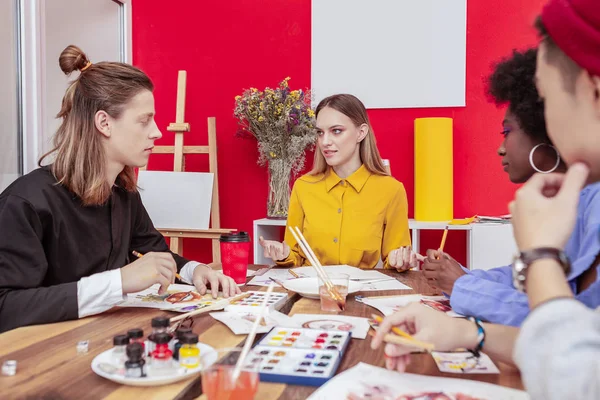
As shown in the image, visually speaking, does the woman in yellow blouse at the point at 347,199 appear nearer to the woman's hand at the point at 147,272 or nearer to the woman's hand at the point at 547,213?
the woman's hand at the point at 147,272

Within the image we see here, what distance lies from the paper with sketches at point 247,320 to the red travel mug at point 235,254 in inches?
15.3

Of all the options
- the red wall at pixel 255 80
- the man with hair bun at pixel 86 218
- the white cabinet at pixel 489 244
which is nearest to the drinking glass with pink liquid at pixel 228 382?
the man with hair bun at pixel 86 218

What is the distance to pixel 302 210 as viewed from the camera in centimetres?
254

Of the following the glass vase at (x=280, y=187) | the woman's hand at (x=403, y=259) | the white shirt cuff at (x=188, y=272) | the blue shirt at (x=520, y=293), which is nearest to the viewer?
the blue shirt at (x=520, y=293)

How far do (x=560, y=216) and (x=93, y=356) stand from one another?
0.87 metres

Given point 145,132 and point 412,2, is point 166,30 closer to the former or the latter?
point 412,2

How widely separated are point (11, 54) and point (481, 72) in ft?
8.89

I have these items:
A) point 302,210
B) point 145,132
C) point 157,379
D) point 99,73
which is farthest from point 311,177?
point 157,379

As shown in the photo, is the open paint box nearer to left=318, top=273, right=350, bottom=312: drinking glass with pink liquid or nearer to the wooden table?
the wooden table

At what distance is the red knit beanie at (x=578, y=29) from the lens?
0.68 m

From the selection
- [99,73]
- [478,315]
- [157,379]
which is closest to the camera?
[157,379]

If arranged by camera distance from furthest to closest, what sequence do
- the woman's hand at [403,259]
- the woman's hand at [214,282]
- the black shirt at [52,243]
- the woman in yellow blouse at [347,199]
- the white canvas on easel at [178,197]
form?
the white canvas on easel at [178,197] < the woman in yellow blouse at [347,199] < the woman's hand at [403,259] < the woman's hand at [214,282] < the black shirt at [52,243]

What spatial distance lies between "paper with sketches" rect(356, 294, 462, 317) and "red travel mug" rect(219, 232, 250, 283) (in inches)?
16.7

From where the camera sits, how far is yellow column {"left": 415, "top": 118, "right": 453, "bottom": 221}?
3098mm
